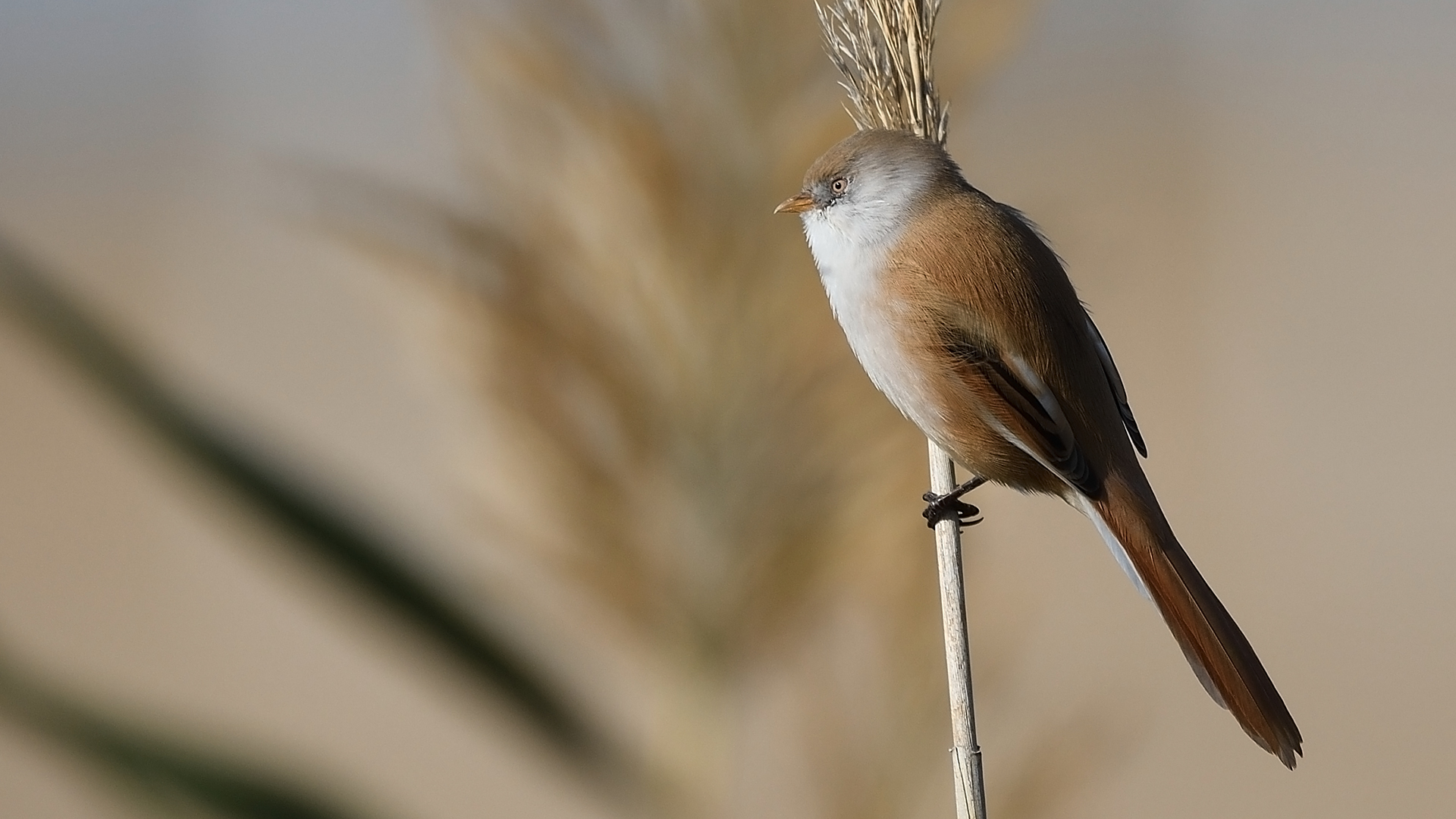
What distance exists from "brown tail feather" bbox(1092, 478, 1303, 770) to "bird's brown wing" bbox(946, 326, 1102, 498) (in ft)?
0.17

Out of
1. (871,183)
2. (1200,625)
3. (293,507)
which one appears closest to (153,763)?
(293,507)

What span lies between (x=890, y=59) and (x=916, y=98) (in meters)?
A: 0.06

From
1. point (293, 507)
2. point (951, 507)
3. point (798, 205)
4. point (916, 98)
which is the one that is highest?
point (798, 205)

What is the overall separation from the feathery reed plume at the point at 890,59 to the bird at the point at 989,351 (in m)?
0.03

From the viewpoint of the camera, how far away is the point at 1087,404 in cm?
155

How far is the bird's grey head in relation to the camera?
1572 millimetres

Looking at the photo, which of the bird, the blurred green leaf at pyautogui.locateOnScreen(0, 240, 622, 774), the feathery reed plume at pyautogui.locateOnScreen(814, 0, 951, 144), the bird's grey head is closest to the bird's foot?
the bird

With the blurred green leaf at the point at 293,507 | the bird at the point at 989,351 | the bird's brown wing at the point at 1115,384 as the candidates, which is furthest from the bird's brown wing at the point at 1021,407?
the blurred green leaf at the point at 293,507

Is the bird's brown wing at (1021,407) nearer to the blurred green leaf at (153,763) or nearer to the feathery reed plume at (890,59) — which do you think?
the feathery reed plume at (890,59)

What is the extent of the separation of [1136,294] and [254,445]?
48.5 ft

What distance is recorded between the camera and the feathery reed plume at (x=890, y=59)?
1.38m

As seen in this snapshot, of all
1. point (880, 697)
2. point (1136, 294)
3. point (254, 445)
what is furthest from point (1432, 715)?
point (254, 445)

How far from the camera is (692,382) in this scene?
6.38 feet

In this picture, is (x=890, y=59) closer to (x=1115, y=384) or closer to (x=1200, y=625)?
(x=1115, y=384)
